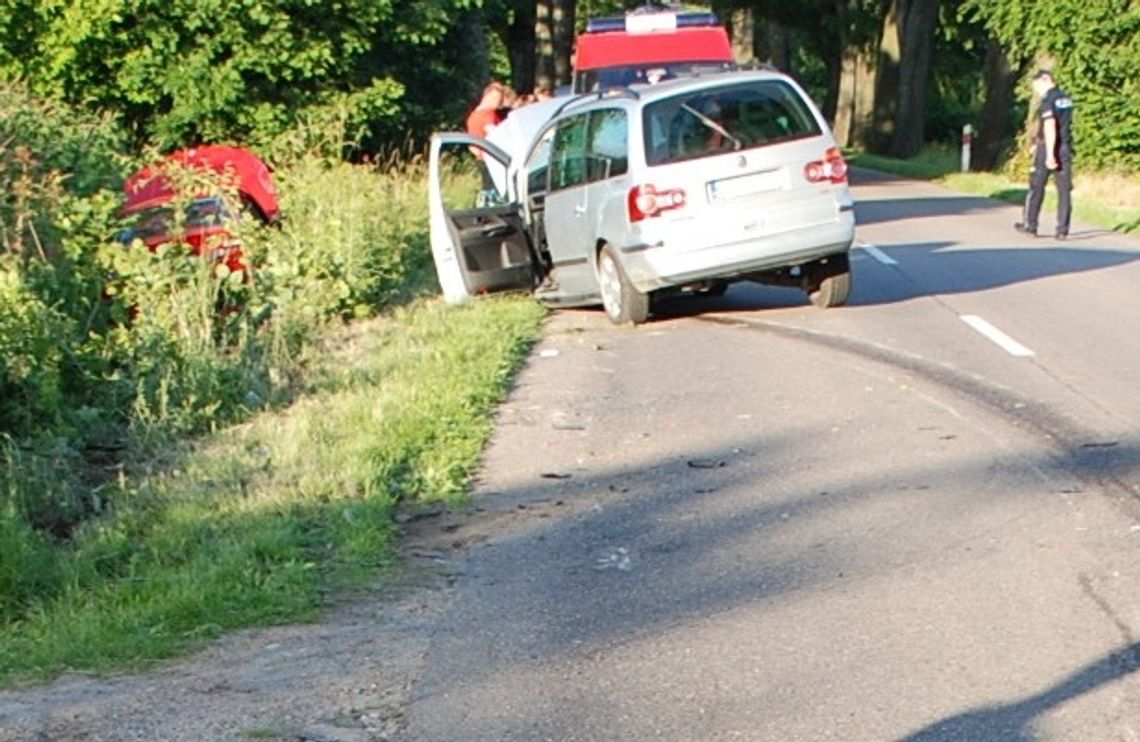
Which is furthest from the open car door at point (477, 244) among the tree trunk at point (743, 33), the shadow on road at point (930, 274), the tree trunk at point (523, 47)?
the tree trunk at point (743, 33)

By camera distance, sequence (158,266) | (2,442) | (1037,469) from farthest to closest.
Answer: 1. (158,266)
2. (2,442)
3. (1037,469)

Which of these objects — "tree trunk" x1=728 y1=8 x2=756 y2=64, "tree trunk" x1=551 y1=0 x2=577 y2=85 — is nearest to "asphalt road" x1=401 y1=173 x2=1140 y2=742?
"tree trunk" x1=551 y1=0 x2=577 y2=85

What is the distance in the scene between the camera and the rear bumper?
47.2 feet

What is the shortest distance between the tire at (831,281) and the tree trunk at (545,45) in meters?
23.1

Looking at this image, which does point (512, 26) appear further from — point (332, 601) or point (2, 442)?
point (332, 601)

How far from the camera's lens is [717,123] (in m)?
14.4

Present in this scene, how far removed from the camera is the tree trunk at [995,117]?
3931 cm

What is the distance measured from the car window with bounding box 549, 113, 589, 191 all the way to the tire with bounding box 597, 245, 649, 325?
2.65 feet

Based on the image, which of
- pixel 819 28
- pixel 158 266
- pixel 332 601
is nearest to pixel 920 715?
pixel 332 601

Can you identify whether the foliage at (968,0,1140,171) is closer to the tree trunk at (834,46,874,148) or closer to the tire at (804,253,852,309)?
the tree trunk at (834,46,874,148)

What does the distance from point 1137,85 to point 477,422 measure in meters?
23.9

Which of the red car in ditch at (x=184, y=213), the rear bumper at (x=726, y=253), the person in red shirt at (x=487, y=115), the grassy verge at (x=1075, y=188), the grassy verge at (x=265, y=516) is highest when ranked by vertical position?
the person in red shirt at (x=487, y=115)

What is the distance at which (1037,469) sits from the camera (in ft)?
29.5

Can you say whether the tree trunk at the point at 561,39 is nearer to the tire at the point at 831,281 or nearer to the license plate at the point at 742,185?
the tire at the point at 831,281
